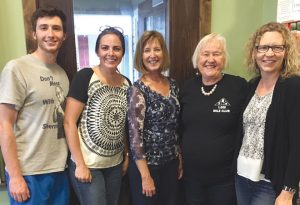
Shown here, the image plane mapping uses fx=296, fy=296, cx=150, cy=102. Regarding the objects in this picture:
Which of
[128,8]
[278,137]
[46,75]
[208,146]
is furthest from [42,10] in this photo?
[278,137]

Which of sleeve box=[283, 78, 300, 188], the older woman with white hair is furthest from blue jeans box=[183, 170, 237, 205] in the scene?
sleeve box=[283, 78, 300, 188]

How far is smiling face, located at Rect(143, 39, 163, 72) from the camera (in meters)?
1.59

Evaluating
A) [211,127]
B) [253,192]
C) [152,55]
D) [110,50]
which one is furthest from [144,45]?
[253,192]

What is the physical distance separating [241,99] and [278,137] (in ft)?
1.06

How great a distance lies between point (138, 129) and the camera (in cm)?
152

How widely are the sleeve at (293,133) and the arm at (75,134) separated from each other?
936mm

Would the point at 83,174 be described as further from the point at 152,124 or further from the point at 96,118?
the point at 152,124

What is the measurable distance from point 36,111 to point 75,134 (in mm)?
214

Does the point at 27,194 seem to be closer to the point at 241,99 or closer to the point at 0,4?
the point at 0,4

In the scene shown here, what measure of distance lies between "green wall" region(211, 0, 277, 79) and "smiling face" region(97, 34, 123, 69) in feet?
2.50

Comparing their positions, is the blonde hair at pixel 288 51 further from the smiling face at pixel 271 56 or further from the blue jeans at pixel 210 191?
the blue jeans at pixel 210 191

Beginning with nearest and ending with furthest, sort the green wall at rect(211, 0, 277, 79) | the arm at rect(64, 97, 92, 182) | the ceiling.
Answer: the arm at rect(64, 97, 92, 182), the ceiling, the green wall at rect(211, 0, 277, 79)

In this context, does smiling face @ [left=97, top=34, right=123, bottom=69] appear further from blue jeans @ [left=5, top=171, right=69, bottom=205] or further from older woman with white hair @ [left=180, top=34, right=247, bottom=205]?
blue jeans @ [left=5, top=171, right=69, bottom=205]

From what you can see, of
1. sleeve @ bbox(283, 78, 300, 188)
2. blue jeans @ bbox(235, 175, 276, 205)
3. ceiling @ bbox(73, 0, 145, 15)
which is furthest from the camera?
ceiling @ bbox(73, 0, 145, 15)
